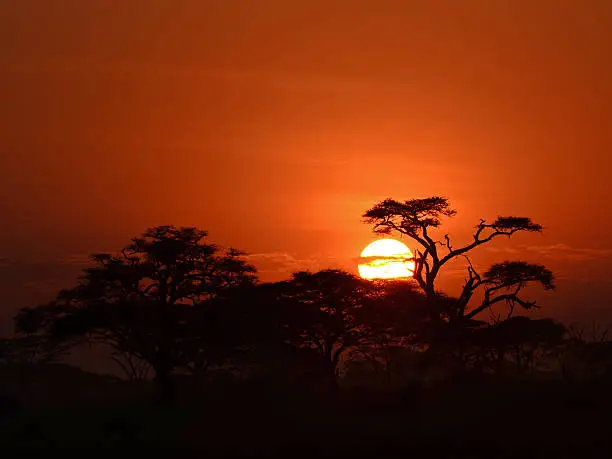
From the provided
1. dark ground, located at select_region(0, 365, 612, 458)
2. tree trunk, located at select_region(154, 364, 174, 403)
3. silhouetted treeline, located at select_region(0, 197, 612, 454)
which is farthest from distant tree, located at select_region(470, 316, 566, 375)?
tree trunk, located at select_region(154, 364, 174, 403)

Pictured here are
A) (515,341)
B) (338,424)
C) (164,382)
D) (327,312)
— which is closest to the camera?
(338,424)

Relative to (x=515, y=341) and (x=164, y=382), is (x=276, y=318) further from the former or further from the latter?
(x=515, y=341)

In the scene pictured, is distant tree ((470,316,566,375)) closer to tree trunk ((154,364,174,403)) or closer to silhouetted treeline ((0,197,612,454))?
silhouetted treeline ((0,197,612,454))

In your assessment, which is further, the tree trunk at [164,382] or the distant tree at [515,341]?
the distant tree at [515,341]

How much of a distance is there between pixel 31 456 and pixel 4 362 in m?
58.5

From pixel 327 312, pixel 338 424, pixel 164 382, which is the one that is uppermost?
pixel 327 312

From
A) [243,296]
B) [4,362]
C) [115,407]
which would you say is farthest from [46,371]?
[115,407]

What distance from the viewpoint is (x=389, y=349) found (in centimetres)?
6475

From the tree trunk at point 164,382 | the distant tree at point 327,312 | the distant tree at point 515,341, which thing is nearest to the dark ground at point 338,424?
the tree trunk at point 164,382

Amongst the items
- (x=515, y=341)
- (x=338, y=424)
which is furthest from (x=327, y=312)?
(x=338, y=424)

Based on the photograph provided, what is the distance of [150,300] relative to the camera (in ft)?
153

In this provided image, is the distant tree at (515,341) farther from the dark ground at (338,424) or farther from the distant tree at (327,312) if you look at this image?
the dark ground at (338,424)

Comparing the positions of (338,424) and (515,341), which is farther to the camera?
(515,341)

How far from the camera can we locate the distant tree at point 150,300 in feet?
150
